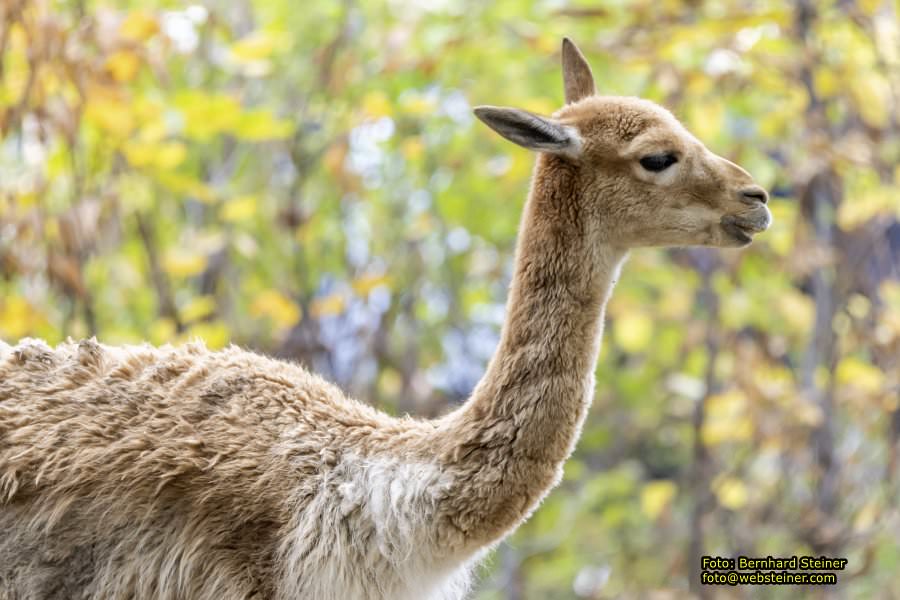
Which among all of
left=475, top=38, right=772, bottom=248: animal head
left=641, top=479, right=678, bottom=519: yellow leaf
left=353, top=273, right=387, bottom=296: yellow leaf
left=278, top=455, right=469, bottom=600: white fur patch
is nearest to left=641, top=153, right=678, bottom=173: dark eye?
left=475, top=38, right=772, bottom=248: animal head

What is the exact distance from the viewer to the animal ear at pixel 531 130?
4.05 metres

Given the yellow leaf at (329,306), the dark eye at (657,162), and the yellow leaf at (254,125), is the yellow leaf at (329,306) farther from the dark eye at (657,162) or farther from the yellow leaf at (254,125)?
the dark eye at (657,162)

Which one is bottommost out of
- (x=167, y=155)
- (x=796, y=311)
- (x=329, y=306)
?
(x=796, y=311)

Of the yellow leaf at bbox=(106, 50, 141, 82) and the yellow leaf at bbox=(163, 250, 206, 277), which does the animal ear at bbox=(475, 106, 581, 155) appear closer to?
the yellow leaf at bbox=(106, 50, 141, 82)

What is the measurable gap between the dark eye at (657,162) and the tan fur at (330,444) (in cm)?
3

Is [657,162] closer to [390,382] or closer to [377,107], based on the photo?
[377,107]

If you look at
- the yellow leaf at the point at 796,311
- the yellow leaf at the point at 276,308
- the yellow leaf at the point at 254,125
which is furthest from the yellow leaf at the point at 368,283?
the yellow leaf at the point at 796,311

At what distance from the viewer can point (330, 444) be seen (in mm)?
4203

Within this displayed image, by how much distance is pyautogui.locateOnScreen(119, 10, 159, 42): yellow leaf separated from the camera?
6.34 m

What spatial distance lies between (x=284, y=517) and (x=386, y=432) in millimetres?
448

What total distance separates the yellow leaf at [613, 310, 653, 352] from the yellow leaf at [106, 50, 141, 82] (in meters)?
4.06

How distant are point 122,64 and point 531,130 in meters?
2.94

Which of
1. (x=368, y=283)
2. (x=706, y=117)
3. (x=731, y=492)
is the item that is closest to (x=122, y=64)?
(x=368, y=283)

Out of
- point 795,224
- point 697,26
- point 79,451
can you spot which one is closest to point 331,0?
point 697,26
